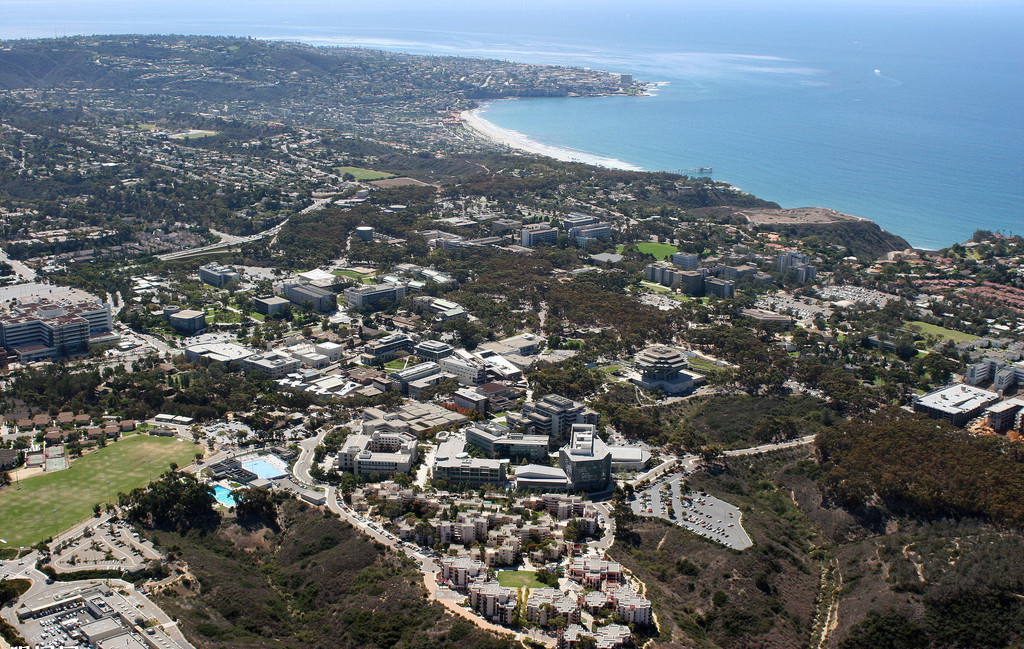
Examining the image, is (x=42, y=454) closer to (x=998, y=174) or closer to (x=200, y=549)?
(x=200, y=549)

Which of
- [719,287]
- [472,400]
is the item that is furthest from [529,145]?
[472,400]

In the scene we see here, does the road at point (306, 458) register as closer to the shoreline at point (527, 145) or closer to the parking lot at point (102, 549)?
the parking lot at point (102, 549)

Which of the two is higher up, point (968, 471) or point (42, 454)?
point (968, 471)

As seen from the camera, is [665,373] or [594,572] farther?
[665,373]

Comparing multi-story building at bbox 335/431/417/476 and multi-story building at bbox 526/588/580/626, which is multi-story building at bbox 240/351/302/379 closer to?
multi-story building at bbox 335/431/417/476

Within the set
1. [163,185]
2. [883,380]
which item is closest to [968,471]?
[883,380]

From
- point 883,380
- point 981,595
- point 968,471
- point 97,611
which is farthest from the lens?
point 883,380

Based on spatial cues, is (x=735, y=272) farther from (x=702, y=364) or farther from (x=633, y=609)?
(x=633, y=609)
